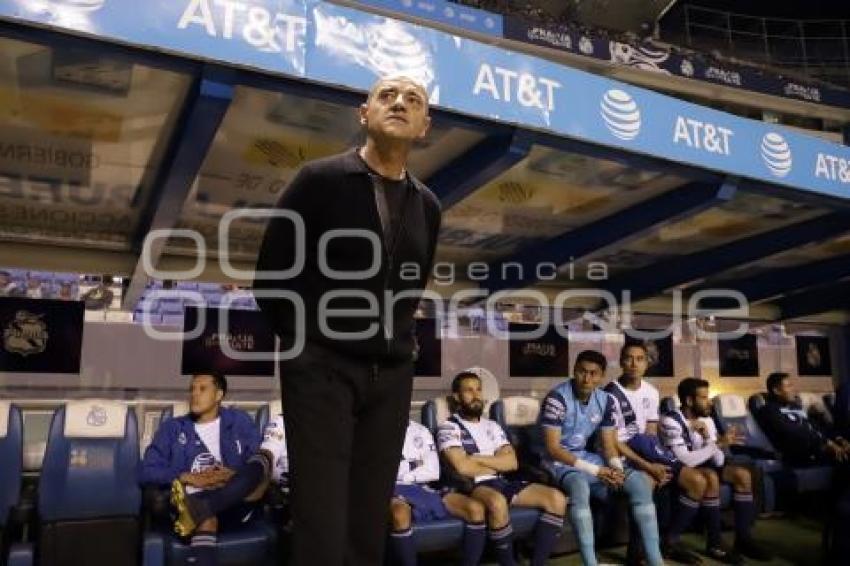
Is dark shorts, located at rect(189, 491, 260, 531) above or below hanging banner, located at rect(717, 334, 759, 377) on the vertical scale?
below

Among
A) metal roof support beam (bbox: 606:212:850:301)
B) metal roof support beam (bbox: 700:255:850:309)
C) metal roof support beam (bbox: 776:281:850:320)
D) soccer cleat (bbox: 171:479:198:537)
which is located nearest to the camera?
soccer cleat (bbox: 171:479:198:537)

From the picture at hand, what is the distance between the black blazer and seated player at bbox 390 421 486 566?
2.16 meters

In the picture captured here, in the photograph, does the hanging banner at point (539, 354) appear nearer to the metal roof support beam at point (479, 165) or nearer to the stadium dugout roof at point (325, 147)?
the stadium dugout roof at point (325, 147)

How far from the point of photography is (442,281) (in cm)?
604

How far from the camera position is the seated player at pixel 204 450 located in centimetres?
358

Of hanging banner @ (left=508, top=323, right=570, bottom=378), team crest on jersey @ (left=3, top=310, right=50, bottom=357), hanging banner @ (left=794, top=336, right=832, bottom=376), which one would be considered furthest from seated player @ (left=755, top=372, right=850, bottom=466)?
team crest on jersey @ (left=3, top=310, right=50, bottom=357)

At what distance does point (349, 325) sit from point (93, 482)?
122 inches

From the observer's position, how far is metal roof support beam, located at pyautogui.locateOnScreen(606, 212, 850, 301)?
5.00m

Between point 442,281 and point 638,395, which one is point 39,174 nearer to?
point 442,281

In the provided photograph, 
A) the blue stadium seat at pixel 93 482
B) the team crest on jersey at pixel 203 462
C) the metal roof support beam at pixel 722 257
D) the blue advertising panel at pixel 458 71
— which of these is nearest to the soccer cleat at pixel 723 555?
the metal roof support beam at pixel 722 257

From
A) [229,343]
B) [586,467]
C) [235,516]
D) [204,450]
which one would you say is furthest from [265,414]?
[586,467]

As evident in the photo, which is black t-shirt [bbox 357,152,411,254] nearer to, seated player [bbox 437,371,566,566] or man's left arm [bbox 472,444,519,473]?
seated player [bbox 437,371,566,566]

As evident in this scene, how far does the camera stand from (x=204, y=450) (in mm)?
3879

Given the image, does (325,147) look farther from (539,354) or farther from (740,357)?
(740,357)
